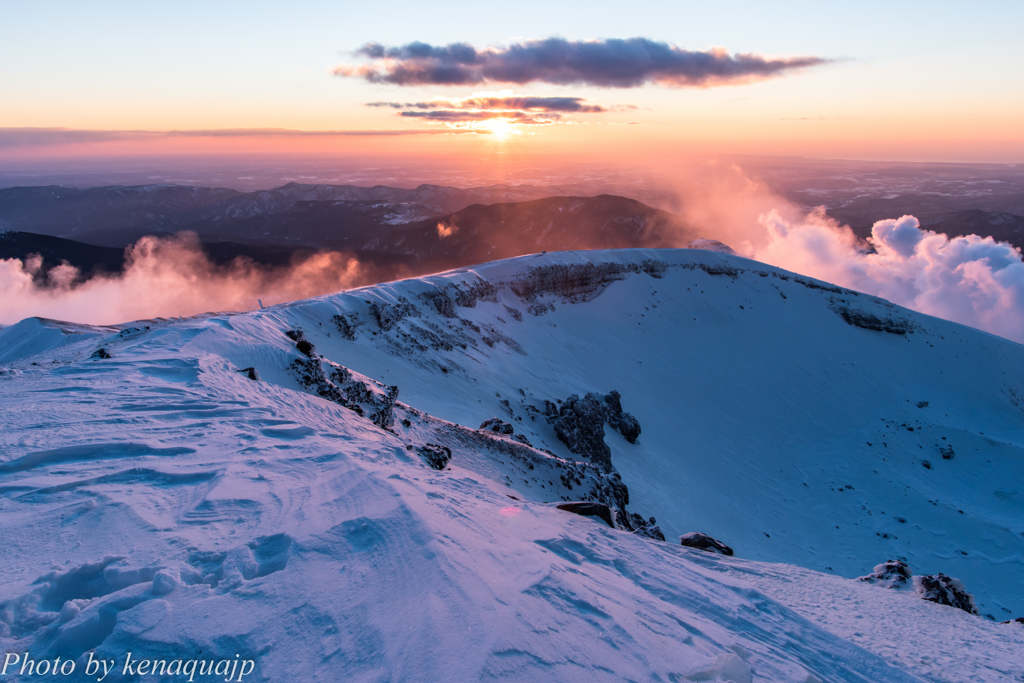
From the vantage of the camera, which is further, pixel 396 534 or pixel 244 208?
pixel 244 208

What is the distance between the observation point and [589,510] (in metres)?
7.09

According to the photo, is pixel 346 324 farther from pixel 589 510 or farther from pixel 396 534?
pixel 396 534

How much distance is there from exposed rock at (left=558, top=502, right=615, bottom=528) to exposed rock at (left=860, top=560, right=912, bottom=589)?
4.01 metres

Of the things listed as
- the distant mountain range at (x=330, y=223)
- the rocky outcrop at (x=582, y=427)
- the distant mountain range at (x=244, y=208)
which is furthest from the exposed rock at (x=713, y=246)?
the distant mountain range at (x=244, y=208)

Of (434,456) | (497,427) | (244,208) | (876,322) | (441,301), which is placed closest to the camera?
(434,456)

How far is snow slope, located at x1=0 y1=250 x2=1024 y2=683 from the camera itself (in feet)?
10.8

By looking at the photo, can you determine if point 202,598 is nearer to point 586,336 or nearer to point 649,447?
point 649,447

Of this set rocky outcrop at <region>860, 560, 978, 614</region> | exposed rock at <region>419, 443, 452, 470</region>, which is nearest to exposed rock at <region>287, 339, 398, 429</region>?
exposed rock at <region>419, 443, 452, 470</region>

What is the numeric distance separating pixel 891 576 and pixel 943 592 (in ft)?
2.01

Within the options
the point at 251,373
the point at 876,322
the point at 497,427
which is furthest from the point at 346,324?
the point at 876,322

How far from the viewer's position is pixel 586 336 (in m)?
25.4

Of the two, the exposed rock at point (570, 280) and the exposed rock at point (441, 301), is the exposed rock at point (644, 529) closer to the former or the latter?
the exposed rock at point (441, 301)

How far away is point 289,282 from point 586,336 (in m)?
63.7

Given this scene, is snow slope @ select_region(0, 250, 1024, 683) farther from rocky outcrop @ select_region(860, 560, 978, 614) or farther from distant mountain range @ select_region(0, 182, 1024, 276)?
distant mountain range @ select_region(0, 182, 1024, 276)
